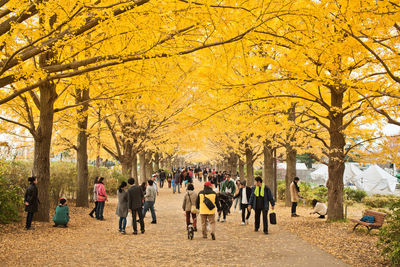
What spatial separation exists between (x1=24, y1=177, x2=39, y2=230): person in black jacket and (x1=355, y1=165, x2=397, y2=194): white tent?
29.5 meters

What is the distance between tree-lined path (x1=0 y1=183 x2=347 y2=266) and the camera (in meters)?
7.30

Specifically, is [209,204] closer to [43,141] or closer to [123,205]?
[123,205]

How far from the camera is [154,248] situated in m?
8.74

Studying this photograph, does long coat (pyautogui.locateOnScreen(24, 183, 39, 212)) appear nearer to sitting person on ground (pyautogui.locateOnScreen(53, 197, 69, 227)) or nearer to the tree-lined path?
the tree-lined path

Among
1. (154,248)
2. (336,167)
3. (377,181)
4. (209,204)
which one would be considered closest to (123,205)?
(154,248)

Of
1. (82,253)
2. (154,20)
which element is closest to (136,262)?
(82,253)

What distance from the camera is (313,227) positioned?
11680mm

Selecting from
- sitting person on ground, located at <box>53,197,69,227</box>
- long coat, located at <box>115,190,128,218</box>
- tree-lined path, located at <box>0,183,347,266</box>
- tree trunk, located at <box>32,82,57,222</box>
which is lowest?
tree-lined path, located at <box>0,183,347,266</box>

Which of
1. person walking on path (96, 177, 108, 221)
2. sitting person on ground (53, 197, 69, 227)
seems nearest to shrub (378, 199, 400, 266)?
sitting person on ground (53, 197, 69, 227)

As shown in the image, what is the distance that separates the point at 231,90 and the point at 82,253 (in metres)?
5.40

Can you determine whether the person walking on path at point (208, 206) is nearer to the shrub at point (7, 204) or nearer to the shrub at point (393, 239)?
the shrub at point (393, 239)

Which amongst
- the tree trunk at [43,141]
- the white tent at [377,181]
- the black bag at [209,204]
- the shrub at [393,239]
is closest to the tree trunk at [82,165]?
the tree trunk at [43,141]

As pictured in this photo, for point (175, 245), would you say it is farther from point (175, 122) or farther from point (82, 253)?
point (175, 122)

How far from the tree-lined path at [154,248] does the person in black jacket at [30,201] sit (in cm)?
37
